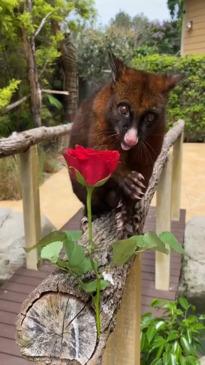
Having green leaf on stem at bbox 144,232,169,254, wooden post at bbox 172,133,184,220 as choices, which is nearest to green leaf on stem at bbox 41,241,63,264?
green leaf on stem at bbox 144,232,169,254

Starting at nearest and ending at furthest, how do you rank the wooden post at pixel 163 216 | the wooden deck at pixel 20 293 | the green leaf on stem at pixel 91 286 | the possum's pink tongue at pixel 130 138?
the green leaf on stem at pixel 91 286, the possum's pink tongue at pixel 130 138, the wooden deck at pixel 20 293, the wooden post at pixel 163 216

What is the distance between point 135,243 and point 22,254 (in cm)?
271

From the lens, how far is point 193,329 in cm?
224

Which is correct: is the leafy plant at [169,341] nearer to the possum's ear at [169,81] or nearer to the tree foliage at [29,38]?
the possum's ear at [169,81]

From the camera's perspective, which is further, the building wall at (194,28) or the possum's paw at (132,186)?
the building wall at (194,28)

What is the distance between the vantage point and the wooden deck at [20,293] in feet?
7.57

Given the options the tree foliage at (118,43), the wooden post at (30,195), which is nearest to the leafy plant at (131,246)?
the wooden post at (30,195)

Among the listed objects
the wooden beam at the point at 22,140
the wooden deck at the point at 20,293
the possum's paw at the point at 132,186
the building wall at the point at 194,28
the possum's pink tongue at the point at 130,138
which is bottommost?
the wooden deck at the point at 20,293

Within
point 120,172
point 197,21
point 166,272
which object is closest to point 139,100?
point 120,172

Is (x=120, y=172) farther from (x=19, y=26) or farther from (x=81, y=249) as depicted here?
(x=19, y=26)

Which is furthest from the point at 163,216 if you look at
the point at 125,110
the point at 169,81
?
the point at 125,110

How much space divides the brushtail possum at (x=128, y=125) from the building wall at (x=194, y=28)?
10975 mm

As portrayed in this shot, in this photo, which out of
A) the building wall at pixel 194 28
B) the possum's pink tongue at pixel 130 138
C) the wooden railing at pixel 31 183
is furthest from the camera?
the building wall at pixel 194 28

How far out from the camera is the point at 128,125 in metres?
1.50
